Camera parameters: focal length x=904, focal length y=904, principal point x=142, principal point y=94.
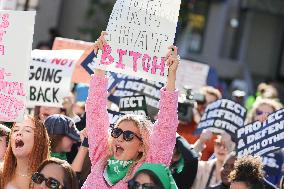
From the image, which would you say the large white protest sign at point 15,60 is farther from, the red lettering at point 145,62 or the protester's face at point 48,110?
the protester's face at point 48,110

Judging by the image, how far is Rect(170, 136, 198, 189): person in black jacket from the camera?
603 cm

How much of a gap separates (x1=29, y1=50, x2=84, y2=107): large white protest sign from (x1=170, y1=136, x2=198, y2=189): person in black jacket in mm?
1314

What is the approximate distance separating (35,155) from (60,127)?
3.12 feet

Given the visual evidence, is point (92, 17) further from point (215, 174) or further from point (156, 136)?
point (156, 136)

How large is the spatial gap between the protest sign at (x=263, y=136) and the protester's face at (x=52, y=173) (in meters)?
2.43

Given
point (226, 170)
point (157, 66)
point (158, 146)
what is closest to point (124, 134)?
point (158, 146)

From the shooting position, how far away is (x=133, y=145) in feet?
16.0

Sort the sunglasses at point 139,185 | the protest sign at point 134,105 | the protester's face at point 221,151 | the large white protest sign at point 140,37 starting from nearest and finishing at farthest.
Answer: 1. the sunglasses at point 139,185
2. the large white protest sign at point 140,37
3. the protester's face at point 221,151
4. the protest sign at point 134,105

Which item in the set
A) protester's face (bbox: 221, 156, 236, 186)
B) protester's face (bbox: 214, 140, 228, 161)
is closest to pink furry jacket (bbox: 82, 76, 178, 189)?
protester's face (bbox: 221, 156, 236, 186)

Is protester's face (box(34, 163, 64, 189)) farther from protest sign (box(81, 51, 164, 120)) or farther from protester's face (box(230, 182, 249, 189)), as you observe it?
protest sign (box(81, 51, 164, 120))

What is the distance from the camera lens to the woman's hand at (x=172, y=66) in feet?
16.0

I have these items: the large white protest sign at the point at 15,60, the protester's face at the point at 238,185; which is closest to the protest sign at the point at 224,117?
the protester's face at the point at 238,185

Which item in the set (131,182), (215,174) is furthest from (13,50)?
(215,174)

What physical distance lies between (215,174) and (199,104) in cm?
295
